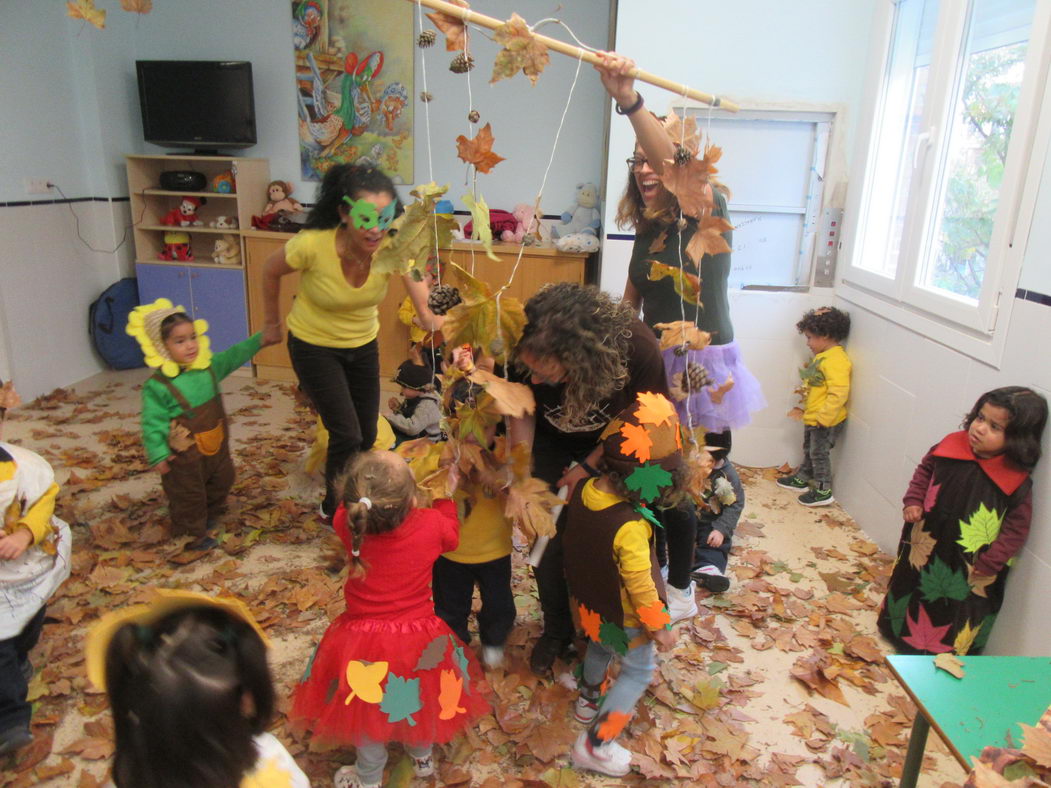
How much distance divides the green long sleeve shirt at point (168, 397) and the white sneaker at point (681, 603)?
178 centimetres

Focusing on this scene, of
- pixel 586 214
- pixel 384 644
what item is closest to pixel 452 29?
pixel 384 644

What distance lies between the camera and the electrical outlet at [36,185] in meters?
4.48

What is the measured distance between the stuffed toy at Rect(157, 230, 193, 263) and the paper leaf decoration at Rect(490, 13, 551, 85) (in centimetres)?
440

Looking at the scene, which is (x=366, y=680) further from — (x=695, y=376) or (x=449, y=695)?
(x=695, y=376)

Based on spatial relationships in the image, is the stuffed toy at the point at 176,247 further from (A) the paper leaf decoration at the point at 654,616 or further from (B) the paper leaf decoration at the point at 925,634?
(B) the paper leaf decoration at the point at 925,634

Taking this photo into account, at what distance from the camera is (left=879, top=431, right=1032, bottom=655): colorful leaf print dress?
2230 mm

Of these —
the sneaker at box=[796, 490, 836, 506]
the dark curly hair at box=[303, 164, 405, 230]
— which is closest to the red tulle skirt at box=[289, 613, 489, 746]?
the dark curly hair at box=[303, 164, 405, 230]

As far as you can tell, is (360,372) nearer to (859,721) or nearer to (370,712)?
(370,712)

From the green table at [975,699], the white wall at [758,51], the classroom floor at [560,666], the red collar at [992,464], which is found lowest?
the classroom floor at [560,666]

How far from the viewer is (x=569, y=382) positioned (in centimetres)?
180

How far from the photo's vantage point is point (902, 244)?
3080 millimetres

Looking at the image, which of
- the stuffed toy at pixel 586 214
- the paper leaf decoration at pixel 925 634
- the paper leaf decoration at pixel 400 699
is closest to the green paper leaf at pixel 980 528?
the paper leaf decoration at pixel 925 634

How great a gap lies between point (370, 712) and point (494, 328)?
3.13 ft

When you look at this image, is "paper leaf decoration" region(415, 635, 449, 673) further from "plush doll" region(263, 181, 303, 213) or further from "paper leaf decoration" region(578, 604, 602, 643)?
"plush doll" region(263, 181, 303, 213)
